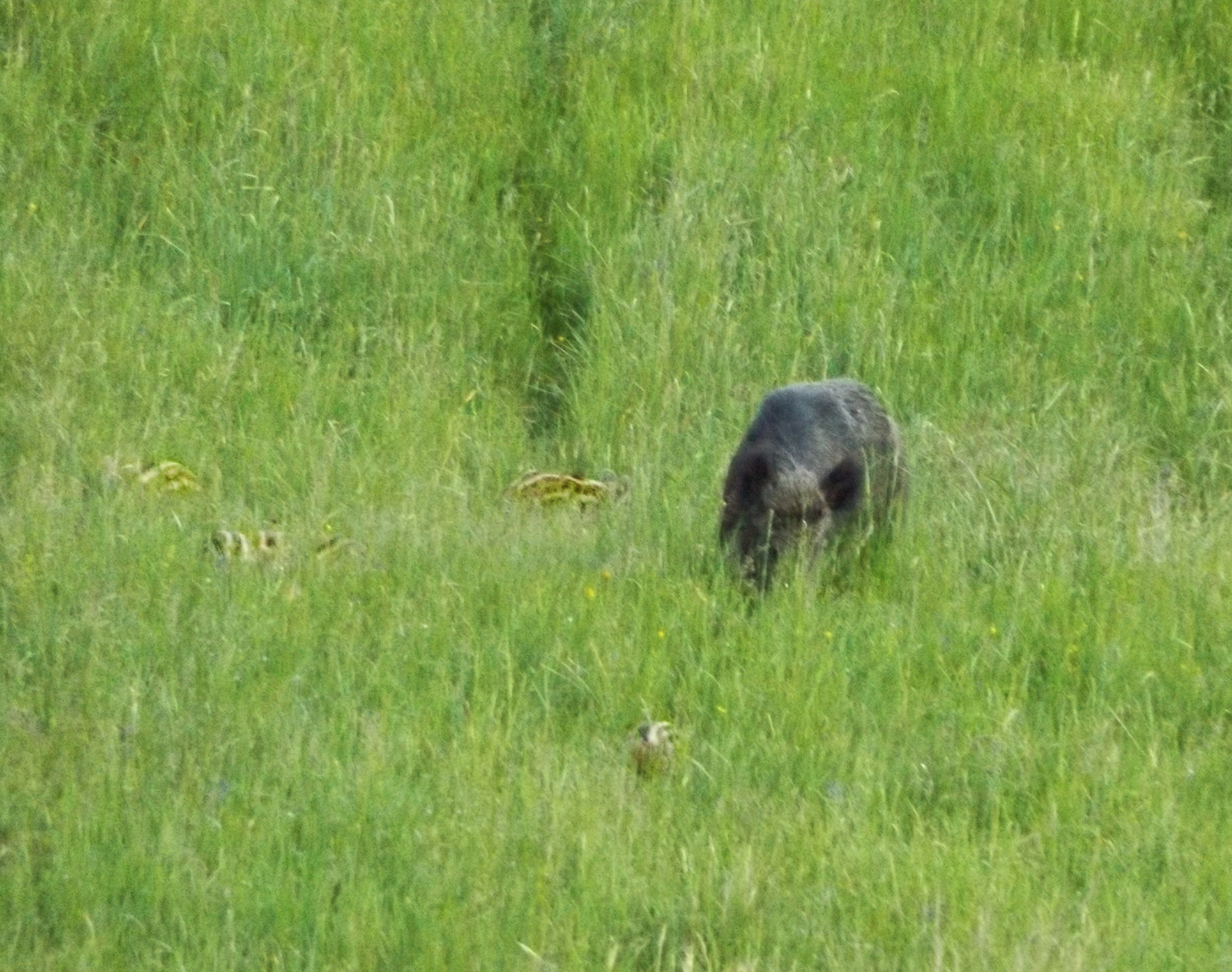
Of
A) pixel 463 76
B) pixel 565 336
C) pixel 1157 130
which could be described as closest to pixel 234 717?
pixel 565 336

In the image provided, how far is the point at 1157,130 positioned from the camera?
9.75 meters

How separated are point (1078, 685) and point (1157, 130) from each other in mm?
4739

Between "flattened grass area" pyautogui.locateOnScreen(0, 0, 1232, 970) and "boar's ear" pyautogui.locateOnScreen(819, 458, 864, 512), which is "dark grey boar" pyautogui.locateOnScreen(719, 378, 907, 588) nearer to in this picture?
"boar's ear" pyautogui.locateOnScreen(819, 458, 864, 512)

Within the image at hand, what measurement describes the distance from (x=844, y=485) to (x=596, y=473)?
4.40ft

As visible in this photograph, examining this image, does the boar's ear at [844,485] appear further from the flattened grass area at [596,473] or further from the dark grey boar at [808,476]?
the flattened grass area at [596,473]

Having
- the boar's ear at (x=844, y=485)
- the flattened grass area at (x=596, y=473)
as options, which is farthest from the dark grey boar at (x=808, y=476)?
the flattened grass area at (x=596, y=473)

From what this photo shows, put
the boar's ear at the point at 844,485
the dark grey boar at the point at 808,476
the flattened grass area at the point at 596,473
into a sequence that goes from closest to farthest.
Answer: the flattened grass area at the point at 596,473 < the dark grey boar at the point at 808,476 < the boar's ear at the point at 844,485

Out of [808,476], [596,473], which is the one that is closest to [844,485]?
[808,476]

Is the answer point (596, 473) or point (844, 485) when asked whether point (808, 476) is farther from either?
point (596, 473)

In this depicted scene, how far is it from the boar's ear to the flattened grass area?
248 millimetres

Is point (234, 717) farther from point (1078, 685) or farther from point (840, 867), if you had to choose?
point (1078, 685)

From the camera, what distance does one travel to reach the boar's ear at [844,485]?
6.72m

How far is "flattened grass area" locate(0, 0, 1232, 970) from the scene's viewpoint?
4625 millimetres

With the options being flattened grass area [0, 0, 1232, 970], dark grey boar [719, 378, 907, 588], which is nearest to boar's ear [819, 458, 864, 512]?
dark grey boar [719, 378, 907, 588]
